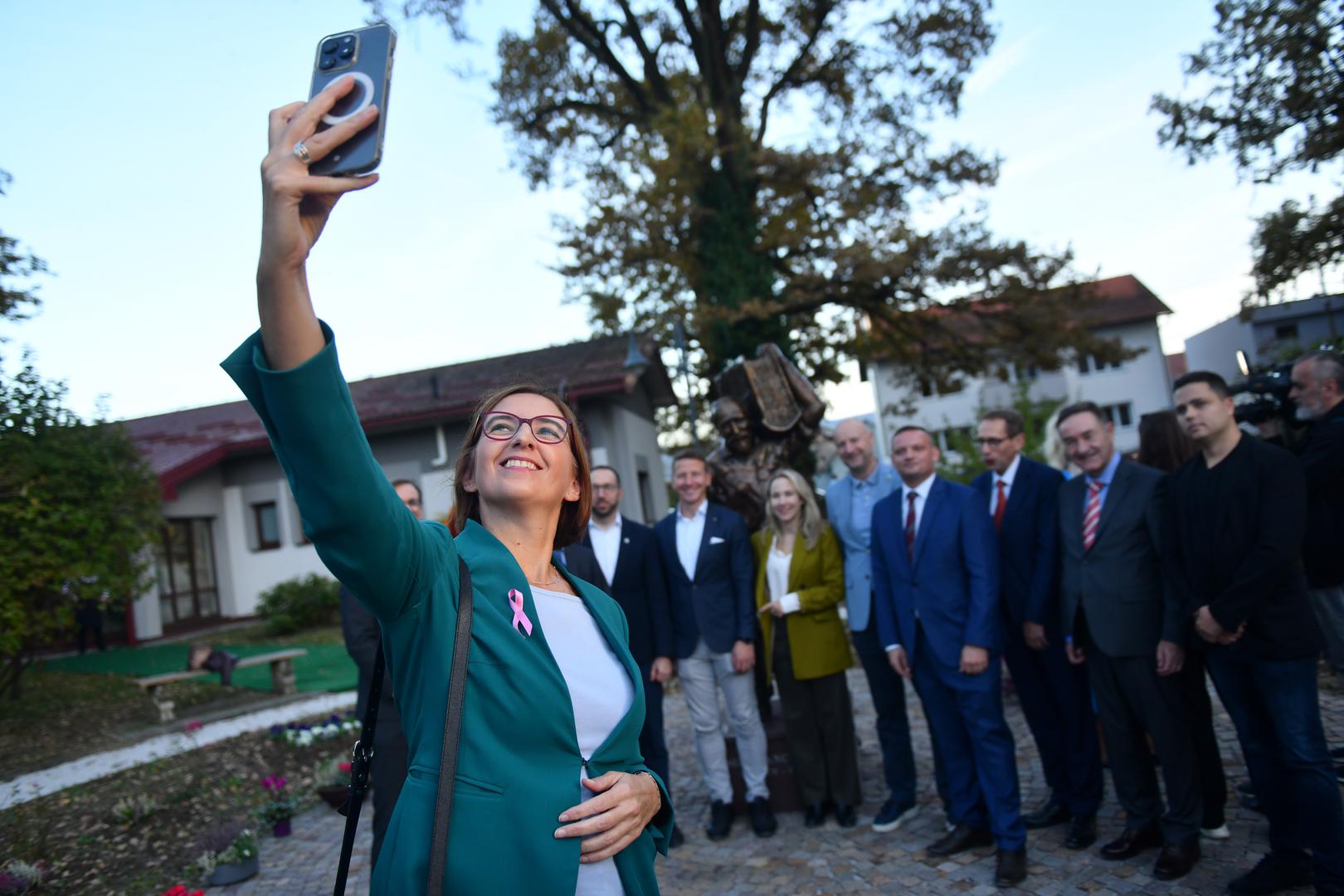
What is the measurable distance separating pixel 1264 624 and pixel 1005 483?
5.47ft

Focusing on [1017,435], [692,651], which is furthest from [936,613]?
[692,651]

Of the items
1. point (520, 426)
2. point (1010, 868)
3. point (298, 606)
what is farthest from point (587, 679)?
point (298, 606)

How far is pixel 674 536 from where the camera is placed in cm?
564

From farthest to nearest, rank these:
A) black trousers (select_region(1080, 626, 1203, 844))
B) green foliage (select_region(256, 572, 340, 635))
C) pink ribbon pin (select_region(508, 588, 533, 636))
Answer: green foliage (select_region(256, 572, 340, 635)), black trousers (select_region(1080, 626, 1203, 844)), pink ribbon pin (select_region(508, 588, 533, 636))

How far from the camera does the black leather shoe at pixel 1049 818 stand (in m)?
4.81

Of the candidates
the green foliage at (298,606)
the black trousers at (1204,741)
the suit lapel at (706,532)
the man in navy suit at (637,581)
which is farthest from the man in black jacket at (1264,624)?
the green foliage at (298,606)

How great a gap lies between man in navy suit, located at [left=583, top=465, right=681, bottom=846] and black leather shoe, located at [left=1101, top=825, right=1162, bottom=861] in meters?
2.35

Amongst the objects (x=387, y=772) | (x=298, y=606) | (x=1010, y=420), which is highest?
(x=1010, y=420)

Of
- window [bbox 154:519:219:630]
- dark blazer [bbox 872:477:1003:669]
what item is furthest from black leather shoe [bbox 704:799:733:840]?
window [bbox 154:519:219:630]

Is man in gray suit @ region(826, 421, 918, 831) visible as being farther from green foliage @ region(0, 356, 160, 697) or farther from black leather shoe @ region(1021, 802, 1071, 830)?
green foliage @ region(0, 356, 160, 697)

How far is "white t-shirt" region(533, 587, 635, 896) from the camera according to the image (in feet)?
5.54

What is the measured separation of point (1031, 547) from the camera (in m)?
4.84

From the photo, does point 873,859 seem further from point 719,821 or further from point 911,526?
point 911,526

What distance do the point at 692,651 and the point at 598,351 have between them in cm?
1736
